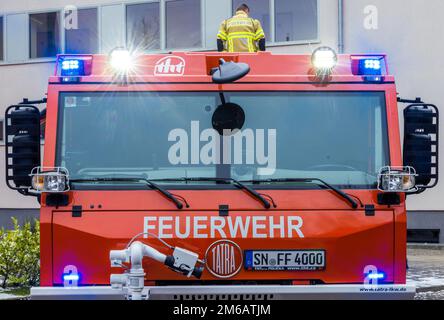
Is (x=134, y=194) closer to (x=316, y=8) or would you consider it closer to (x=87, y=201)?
(x=87, y=201)

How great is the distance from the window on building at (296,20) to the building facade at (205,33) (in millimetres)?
23

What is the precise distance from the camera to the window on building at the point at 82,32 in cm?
Answer: 2327

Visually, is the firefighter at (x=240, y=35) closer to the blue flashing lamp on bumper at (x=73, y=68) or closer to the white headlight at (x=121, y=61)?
the white headlight at (x=121, y=61)

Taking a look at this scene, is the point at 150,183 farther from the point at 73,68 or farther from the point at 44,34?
the point at 44,34

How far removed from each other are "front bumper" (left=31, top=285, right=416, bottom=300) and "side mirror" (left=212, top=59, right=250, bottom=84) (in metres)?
1.61

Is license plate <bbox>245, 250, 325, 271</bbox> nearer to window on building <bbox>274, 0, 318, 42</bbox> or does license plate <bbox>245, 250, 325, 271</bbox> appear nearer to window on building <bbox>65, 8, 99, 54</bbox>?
window on building <bbox>274, 0, 318, 42</bbox>

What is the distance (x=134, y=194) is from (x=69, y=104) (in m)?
0.90

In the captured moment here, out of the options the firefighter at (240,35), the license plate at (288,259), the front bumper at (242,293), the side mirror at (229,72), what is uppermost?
the firefighter at (240,35)

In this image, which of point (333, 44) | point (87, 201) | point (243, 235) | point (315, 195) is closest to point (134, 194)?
point (87, 201)

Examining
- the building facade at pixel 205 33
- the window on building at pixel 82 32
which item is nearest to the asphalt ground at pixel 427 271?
the building facade at pixel 205 33

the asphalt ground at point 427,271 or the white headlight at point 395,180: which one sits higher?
the white headlight at point 395,180

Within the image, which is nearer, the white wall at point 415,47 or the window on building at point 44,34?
the white wall at point 415,47

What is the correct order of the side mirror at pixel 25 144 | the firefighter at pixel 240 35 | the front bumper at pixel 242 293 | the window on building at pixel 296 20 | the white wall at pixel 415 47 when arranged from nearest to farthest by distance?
the front bumper at pixel 242 293, the side mirror at pixel 25 144, the firefighter at pixel 240 35, the white wall at pixel 415 47, the window on building at pixel 296 20

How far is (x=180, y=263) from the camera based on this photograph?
22.1 feet
